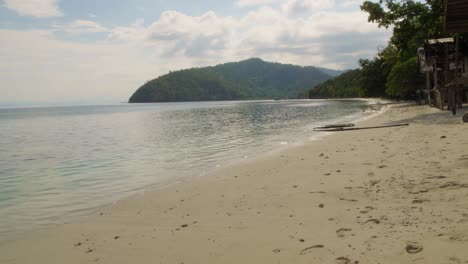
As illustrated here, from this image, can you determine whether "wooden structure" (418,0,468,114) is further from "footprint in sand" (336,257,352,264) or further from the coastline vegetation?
"footprint in sand" (336,257,352,264)

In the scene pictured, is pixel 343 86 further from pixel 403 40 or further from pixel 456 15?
pixel 456 15

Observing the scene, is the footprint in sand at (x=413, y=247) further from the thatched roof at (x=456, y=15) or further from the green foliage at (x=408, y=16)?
the green foliage at (x=408, y=16)

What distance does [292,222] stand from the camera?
561 centimetres

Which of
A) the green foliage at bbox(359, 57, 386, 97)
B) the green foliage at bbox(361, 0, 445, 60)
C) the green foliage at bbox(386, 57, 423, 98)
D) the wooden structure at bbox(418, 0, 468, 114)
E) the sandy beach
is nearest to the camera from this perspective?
the sandy beach

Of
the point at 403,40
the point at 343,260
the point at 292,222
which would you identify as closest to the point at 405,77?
the point at 403,40

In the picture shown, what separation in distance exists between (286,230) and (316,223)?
50cm

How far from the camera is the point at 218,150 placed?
18.5m

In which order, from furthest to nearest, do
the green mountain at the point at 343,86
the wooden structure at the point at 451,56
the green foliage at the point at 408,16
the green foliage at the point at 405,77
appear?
1. the green mountain at the point at 343,86
2. the green foliage at the point at 405,77
3. the green foliage at the point at 408,16
4. the wooden structure at the point at 451,56

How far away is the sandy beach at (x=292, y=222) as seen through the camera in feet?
14.1

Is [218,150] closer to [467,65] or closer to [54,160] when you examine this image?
[54,160]

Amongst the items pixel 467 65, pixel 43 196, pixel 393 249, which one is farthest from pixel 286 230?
pixel 467 65

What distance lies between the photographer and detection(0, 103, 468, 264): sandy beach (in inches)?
169

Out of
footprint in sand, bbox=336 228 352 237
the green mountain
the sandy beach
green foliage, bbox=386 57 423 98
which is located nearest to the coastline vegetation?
green foliage, bbox=386 57 423 98

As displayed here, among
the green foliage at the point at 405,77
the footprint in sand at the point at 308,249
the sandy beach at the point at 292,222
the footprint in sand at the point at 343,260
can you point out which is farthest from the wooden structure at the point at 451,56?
the footprint in sand at the point at 343,260
